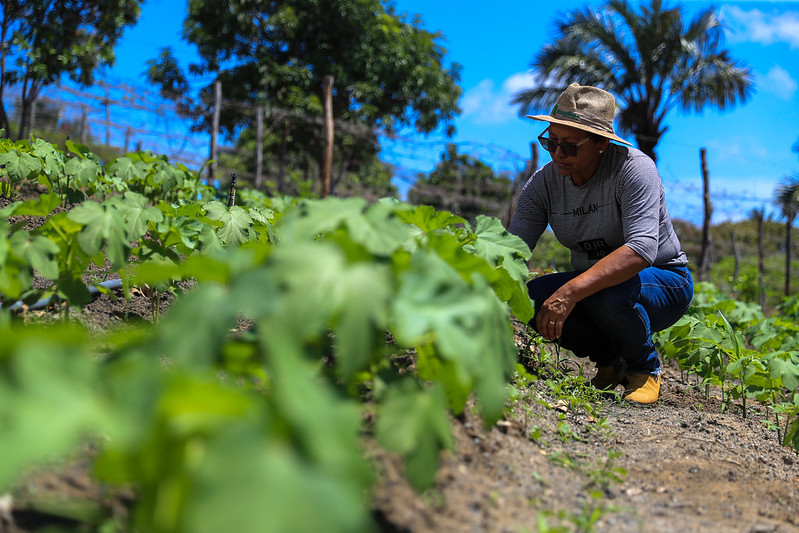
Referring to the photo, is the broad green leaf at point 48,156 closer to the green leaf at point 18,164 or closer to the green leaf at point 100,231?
the green leaf at point 18,164

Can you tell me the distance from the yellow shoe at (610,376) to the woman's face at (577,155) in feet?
2.95

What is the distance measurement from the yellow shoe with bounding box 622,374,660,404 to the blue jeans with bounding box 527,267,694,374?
3 cm


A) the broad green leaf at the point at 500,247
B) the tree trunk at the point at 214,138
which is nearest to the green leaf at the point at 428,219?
the broad green leaf at the point at 500,247

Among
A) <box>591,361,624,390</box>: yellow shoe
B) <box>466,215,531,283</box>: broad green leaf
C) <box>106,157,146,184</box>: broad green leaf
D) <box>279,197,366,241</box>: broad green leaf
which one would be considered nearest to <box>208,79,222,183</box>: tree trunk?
<box>106,157,146,184</box>: broad green leaf

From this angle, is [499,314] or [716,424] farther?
[716,424]

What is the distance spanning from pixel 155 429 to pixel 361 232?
53cm

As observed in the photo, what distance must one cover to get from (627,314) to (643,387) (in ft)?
1.24

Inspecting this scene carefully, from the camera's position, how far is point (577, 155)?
108 inches

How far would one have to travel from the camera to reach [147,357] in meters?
0.89

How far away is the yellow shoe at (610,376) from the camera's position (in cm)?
298

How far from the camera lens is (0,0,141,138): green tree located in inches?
359

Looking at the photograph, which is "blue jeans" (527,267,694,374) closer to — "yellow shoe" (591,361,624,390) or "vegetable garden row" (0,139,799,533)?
"yellow shoe" (591,361,624,390)

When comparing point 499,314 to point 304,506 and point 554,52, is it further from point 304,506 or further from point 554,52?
point 554,52

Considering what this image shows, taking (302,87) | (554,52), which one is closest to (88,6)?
(302,87)
